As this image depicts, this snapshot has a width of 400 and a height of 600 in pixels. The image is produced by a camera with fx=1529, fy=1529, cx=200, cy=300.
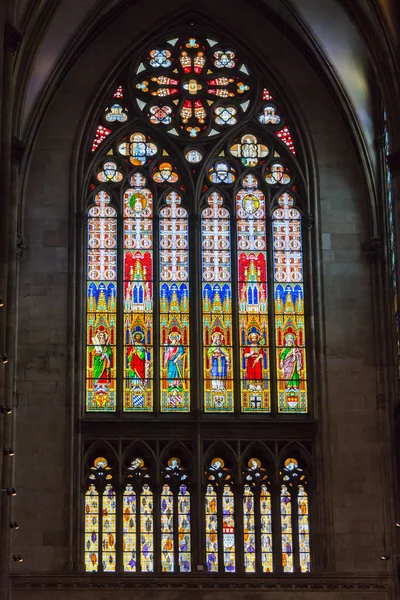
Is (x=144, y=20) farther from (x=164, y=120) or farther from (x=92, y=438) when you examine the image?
(x=92, y=438)

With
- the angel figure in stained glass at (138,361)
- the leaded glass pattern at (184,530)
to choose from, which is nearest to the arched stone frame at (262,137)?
the angel figure in stained glass at (138,361)

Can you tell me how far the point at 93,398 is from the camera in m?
34.4

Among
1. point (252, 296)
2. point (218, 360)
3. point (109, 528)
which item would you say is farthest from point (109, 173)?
point (109, 528)

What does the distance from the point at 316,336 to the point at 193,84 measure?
7127 mm

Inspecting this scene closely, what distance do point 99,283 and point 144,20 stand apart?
6677mm

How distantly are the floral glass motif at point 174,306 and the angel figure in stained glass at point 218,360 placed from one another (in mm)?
575

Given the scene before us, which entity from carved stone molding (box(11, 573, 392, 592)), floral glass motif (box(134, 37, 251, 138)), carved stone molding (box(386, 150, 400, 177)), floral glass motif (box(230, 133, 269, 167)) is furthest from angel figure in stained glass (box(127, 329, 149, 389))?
carved stone molding (box(386, 150, 400, 177))

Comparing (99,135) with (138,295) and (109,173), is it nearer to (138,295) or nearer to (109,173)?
(109,173)

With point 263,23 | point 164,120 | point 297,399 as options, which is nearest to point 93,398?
point 297,399

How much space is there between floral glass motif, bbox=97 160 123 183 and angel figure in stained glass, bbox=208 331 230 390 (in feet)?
14.8

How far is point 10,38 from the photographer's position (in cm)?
2775

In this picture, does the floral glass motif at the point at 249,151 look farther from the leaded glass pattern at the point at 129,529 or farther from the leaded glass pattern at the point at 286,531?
the leaded glass pattern at the point at 129,529

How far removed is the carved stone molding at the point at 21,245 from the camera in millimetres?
34531

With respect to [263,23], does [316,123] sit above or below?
below
